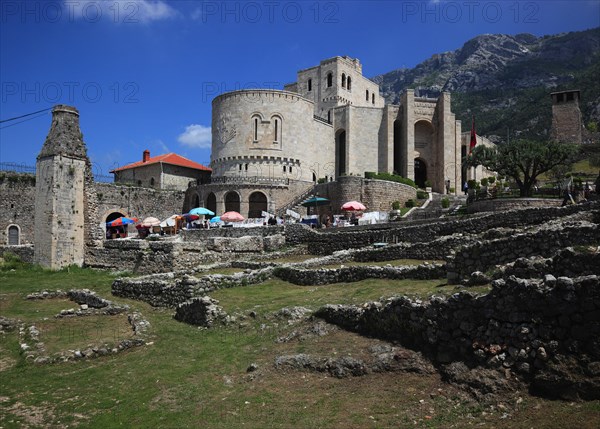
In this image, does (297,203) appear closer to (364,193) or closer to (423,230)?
(364,193)

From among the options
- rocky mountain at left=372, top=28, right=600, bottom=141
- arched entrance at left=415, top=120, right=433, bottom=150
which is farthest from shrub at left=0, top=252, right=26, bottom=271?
rocky mountain at left=372, top=28, right=600, bottom=141

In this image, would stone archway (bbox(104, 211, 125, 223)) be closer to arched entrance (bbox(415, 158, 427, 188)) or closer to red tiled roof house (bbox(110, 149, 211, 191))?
red tiled roof house (bbox(110, 149, 211, 191))

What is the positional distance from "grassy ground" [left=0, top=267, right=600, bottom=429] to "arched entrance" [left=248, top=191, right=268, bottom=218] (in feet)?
125

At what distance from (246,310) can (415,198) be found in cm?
3719

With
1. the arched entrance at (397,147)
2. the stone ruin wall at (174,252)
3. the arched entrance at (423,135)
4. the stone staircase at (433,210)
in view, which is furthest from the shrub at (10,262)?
the arched entrance at (423,135)

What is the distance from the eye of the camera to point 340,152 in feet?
207

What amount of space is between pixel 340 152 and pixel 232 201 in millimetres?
17082

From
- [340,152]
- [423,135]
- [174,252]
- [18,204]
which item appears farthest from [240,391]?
[423,135]

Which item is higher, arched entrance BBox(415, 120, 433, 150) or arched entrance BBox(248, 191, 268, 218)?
arched entrance BBox(415, 120, 433, 150)

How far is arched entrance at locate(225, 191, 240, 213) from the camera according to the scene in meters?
52.8

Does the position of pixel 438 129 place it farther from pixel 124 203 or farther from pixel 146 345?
pixel 146 345

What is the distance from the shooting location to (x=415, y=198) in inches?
1912

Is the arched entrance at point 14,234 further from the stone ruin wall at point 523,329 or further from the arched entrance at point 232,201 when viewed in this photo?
the stone ruin wall at point 523,329

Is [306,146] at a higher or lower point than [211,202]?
higher
